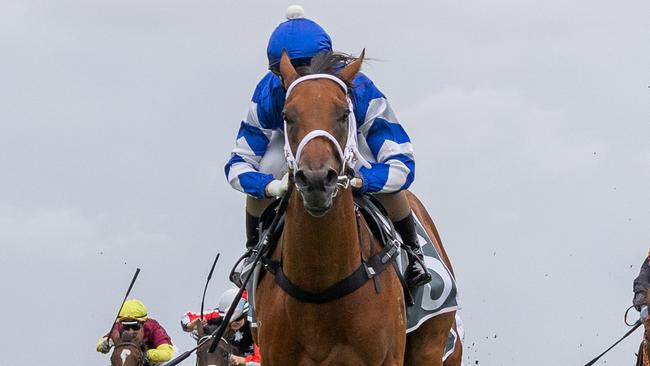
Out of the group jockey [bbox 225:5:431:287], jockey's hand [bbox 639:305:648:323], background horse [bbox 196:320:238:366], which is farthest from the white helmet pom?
jockey's hand [bbox 639:305:648:323]

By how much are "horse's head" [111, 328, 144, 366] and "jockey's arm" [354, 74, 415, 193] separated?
8.56 m

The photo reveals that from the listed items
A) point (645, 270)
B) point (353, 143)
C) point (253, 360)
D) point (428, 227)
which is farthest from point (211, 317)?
point (353, 143)

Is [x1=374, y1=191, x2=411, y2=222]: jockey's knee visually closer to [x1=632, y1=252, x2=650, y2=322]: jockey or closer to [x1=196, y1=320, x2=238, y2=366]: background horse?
[x1=196, y1=320, x2=238, y2=366]: background horse

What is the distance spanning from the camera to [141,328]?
20672mm

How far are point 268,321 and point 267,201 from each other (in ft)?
3.45

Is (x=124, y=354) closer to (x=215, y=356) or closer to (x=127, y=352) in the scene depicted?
(x=127, y=352)

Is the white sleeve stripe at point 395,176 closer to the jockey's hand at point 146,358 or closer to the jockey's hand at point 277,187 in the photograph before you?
the jockey's hand at point 277,187

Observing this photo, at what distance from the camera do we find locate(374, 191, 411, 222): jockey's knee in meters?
11.0

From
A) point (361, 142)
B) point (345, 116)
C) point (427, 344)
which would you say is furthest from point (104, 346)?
point (345, 116)

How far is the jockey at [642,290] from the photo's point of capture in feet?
62.6

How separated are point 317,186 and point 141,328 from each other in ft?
40.0

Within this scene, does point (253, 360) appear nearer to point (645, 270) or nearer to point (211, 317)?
point (211, 317)

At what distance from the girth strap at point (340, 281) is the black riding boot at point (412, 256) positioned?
0.60 m

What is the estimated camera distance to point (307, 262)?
9750 millimetres
